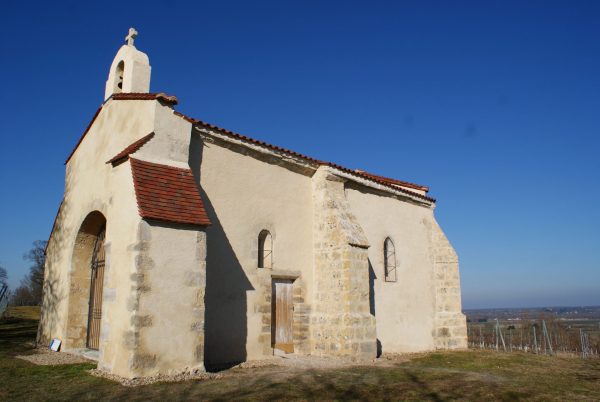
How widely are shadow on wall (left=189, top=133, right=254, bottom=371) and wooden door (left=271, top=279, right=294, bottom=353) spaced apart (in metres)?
1.13

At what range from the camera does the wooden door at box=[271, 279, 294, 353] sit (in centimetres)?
1106

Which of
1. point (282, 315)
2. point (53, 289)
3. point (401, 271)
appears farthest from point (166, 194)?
point (401, 271)

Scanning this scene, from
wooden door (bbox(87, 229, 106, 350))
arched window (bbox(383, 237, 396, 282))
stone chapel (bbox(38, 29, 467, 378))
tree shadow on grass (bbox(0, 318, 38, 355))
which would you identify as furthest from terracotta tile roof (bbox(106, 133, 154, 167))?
arched window (bbox(383, 237, 396, 282))

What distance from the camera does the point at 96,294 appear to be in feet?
36.2

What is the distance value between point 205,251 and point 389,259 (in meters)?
7.59

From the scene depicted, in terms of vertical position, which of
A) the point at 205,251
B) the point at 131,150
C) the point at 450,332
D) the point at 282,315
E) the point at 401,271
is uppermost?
the point at 131,150

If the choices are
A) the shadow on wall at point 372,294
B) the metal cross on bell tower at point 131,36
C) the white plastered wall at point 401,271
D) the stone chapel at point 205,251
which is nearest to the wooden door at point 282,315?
the stone chapel at point 205,251

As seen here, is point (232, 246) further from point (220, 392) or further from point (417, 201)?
point (417, 201)

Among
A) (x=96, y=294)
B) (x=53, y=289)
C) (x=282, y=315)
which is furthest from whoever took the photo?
(x=53, y=289)

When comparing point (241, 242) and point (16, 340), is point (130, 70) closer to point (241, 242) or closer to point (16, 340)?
point (241, 242)

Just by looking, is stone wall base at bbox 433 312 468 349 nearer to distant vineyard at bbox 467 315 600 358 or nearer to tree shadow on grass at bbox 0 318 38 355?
distant vineyard at bbox 467 315 600 358

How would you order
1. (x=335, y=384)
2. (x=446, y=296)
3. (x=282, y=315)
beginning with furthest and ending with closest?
(x=446, y=296) → (x=282, y=315) → (x=335, y=384)

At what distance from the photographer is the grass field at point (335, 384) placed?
21.7 ft

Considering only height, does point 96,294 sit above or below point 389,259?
below
